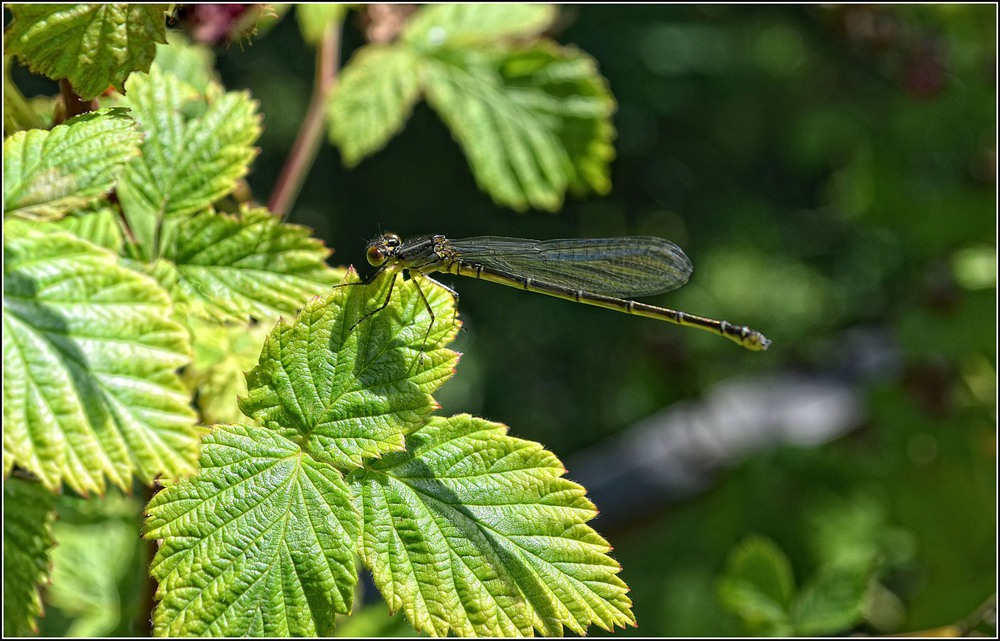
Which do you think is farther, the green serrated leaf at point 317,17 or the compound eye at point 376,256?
the green serrated leaf at point 317,17

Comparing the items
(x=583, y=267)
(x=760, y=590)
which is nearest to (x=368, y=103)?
(x=583, y=267)

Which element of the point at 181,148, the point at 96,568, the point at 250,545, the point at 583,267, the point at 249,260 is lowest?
the point at 96,568

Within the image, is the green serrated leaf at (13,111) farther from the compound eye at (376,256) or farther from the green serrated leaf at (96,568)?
the green serrated leaf at (96,568)

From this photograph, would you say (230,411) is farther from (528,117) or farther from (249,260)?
(528,117)

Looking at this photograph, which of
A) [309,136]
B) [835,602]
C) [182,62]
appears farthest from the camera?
[835,602]

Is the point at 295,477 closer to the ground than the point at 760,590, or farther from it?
farther from it

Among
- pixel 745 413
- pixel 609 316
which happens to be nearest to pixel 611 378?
pixel 609 316

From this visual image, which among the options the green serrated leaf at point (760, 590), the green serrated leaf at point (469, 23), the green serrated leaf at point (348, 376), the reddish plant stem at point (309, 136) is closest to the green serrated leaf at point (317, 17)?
the reddish plant stem at point (309, 136)

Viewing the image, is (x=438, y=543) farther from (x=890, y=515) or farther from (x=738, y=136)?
(x=738, y=136)
